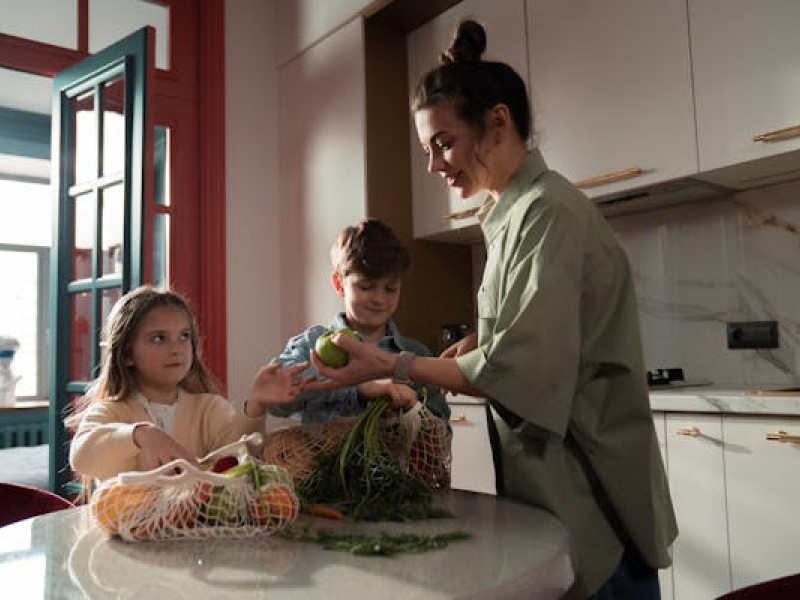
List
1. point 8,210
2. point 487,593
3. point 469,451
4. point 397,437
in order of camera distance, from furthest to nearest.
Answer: point 8,210, point 469,451, point 397,437, point 487,593

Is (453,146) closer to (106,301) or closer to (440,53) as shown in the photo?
(440,53)

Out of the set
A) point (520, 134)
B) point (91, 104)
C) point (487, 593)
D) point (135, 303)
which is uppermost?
point (91, 104)

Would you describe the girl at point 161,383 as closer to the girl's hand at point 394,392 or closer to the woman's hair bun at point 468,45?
the girl's hand at point 394,392

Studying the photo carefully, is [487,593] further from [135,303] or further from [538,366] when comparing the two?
[135,303]

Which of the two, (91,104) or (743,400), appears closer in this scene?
(743,400)

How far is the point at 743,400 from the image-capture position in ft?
6.04

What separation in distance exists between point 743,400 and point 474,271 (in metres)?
1.63

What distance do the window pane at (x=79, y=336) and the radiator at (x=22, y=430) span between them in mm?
3470

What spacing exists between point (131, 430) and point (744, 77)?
185cm

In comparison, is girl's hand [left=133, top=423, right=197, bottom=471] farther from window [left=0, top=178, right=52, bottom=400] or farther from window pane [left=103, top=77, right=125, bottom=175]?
window [left=0, top=178, right=52, bottom=400]

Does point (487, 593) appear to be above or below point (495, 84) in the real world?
below

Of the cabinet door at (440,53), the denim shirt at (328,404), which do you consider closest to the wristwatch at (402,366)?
the denim shirt at (328,404)

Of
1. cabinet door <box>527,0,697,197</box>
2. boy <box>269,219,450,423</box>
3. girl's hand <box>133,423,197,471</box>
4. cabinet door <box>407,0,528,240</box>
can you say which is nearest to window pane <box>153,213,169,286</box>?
cabinet door <box>407,0,528,240</box>

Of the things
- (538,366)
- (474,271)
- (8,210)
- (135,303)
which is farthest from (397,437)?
(8,210)
